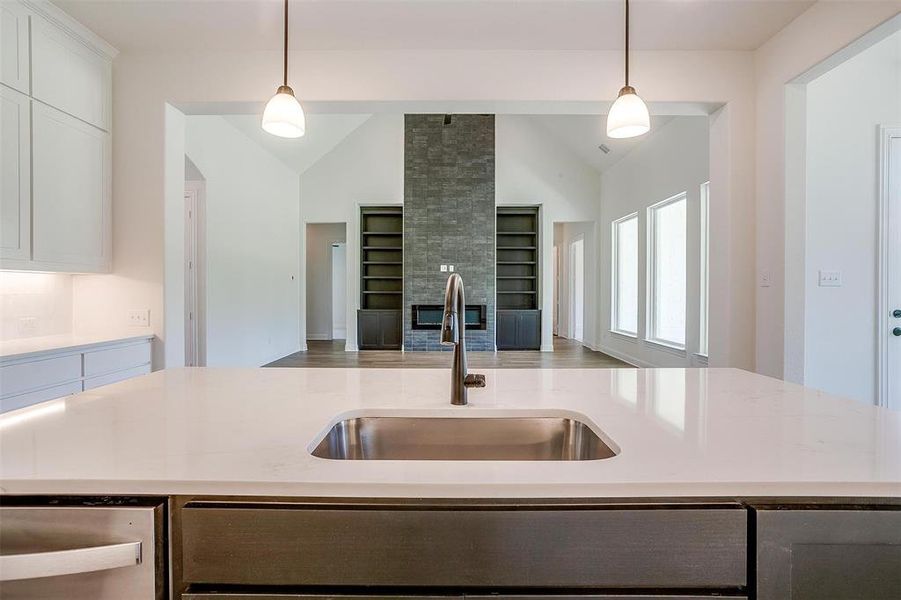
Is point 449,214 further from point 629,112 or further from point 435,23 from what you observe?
point 629,112

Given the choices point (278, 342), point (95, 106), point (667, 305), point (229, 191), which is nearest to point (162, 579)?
point (95, 106)

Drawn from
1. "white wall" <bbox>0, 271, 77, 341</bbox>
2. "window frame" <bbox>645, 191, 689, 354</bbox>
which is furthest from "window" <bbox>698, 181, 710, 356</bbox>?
"white wall" <bbox>0, 271, 77, 341</bbox>

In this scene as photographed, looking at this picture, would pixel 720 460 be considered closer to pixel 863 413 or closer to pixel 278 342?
pixel 863 413

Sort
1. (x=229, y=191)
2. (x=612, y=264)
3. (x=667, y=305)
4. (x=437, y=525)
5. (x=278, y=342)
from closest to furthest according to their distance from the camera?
(x=437, y=525) → (x=229, y=191) → (x=667, y=305) → (x=278, y=342) → (x=612, y=264)

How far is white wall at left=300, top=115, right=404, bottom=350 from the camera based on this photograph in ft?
26.1

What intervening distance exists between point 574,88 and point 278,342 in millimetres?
5708

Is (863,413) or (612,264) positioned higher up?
(612,264)

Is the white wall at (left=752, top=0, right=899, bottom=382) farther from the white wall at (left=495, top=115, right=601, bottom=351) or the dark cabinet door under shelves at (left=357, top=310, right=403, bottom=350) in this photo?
the dark cabinet door under shelves at (left=357, top=310, right=403, bottom=350)

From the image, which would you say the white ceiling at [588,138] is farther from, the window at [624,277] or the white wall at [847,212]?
the white wall at [847,212]

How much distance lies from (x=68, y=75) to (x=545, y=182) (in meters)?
6.83

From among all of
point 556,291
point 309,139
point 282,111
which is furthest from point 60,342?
point 556,291

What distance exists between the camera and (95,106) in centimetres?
284

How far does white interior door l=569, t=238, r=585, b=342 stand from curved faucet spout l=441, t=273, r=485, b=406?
8.65 m

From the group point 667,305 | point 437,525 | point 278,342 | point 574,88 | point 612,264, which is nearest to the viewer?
point 437,525
